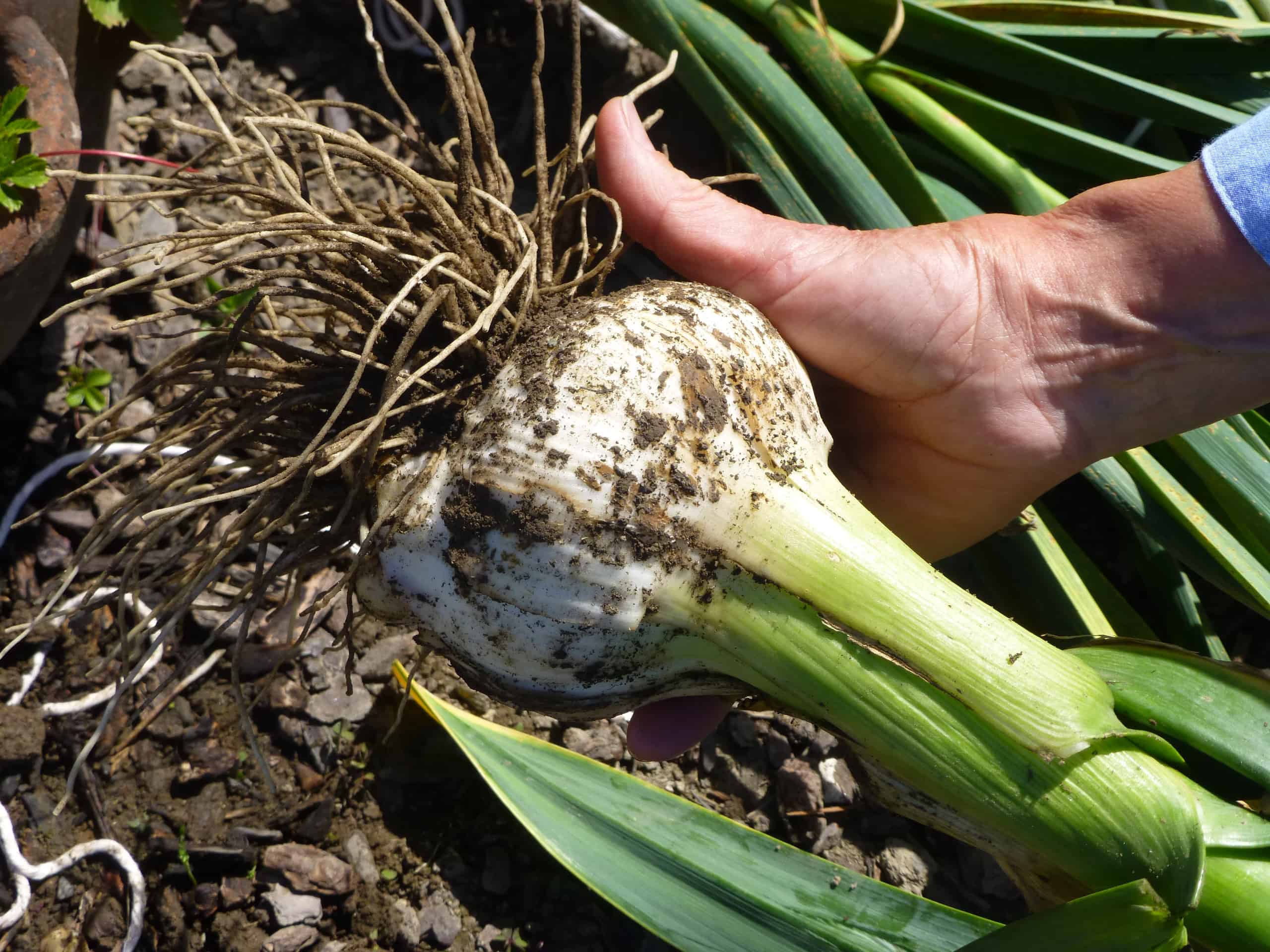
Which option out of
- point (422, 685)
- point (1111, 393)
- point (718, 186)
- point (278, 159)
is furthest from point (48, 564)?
point (1111, 393)

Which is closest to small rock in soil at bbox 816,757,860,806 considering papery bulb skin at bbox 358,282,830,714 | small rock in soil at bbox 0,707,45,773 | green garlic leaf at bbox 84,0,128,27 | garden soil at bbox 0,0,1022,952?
garden soil at bbox 0,0,1022,952

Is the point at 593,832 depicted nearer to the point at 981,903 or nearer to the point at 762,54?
the point at 981,903

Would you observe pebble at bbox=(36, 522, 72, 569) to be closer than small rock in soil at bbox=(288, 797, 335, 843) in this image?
No

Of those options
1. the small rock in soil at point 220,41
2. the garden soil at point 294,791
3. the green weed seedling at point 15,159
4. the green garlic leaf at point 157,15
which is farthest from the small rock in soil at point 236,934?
the small rock in soil at point 220,41

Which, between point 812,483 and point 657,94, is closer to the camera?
point 812,483

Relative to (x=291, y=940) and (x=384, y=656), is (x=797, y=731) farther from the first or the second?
(x=291, y=940)

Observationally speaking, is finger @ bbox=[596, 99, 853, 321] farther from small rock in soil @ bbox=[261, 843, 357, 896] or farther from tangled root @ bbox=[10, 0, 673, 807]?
small rock in soil @ bbox=[261, 843, 357, 896]
